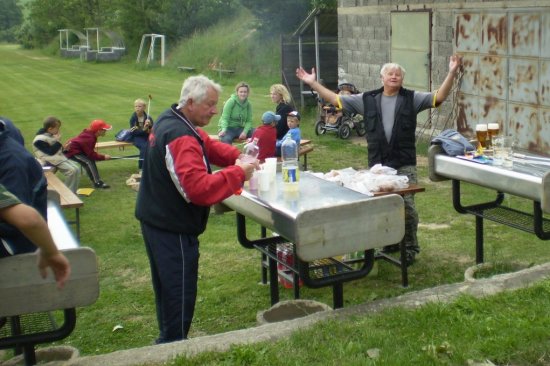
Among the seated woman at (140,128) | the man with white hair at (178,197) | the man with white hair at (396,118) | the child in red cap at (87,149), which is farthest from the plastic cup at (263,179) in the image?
the seated woman at (140,128)

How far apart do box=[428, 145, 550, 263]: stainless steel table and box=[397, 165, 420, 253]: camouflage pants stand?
1.39 feet

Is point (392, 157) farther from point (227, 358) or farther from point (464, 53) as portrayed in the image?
point (464, 53)

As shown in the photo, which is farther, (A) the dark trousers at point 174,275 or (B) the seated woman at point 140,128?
(B) the seated woman at point 140,128

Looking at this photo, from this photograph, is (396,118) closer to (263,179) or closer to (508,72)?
(263,179)

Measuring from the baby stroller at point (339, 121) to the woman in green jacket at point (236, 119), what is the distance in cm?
381

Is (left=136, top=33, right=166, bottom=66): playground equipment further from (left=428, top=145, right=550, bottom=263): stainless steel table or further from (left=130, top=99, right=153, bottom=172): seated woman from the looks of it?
(left=428, top=145, right=550, bottom=263): stainless steel table

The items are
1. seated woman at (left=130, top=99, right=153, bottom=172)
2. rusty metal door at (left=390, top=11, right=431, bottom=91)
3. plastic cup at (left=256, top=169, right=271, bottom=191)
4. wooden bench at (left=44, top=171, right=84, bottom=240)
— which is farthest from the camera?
rusty metal door at (left=390, top=11, right=431, bottom=91)

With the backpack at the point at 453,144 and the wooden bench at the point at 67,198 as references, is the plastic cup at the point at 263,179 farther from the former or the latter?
the wooden bench at the point at 67,198

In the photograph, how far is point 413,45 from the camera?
14203 millimetres

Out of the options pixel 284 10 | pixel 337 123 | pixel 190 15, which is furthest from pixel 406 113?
pixel 190 15

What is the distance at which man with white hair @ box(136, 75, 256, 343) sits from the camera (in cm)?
474

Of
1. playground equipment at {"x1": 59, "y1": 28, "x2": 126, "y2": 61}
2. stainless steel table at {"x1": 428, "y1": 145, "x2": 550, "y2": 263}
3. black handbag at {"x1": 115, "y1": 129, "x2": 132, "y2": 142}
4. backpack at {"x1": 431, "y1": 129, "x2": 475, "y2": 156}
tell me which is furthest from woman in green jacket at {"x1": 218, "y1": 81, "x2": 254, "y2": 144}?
playground equipment at {"x1": 59, "y1": 28, "x2": 126, "y2": 61}

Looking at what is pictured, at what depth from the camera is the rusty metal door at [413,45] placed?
13867 mm

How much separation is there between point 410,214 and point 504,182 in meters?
1.66
